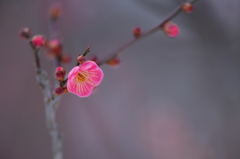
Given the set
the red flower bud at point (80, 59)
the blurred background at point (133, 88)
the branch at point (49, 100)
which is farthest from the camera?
the blurred background at point (133, 88)

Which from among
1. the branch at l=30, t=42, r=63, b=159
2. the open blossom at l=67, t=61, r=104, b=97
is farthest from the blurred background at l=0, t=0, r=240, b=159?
the open blossom at l=67, t=61, r=104, b=97

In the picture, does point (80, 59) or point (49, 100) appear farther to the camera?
point (49, 100)

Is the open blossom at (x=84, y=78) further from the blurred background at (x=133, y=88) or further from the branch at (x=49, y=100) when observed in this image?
the blurred background at (x=133, y=88)

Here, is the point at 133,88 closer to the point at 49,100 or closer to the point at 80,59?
the point at 49,100

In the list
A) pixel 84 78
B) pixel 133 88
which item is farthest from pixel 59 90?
pixel 133 88

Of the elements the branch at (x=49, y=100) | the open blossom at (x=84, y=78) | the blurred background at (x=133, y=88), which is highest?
the blurred background at (x=133, y=88)

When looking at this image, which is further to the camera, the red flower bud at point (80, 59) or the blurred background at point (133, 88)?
the blurred background at point (133, 88)

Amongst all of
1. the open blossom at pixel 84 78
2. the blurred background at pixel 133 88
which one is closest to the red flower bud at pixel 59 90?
the open blossom at pixel 84 78
